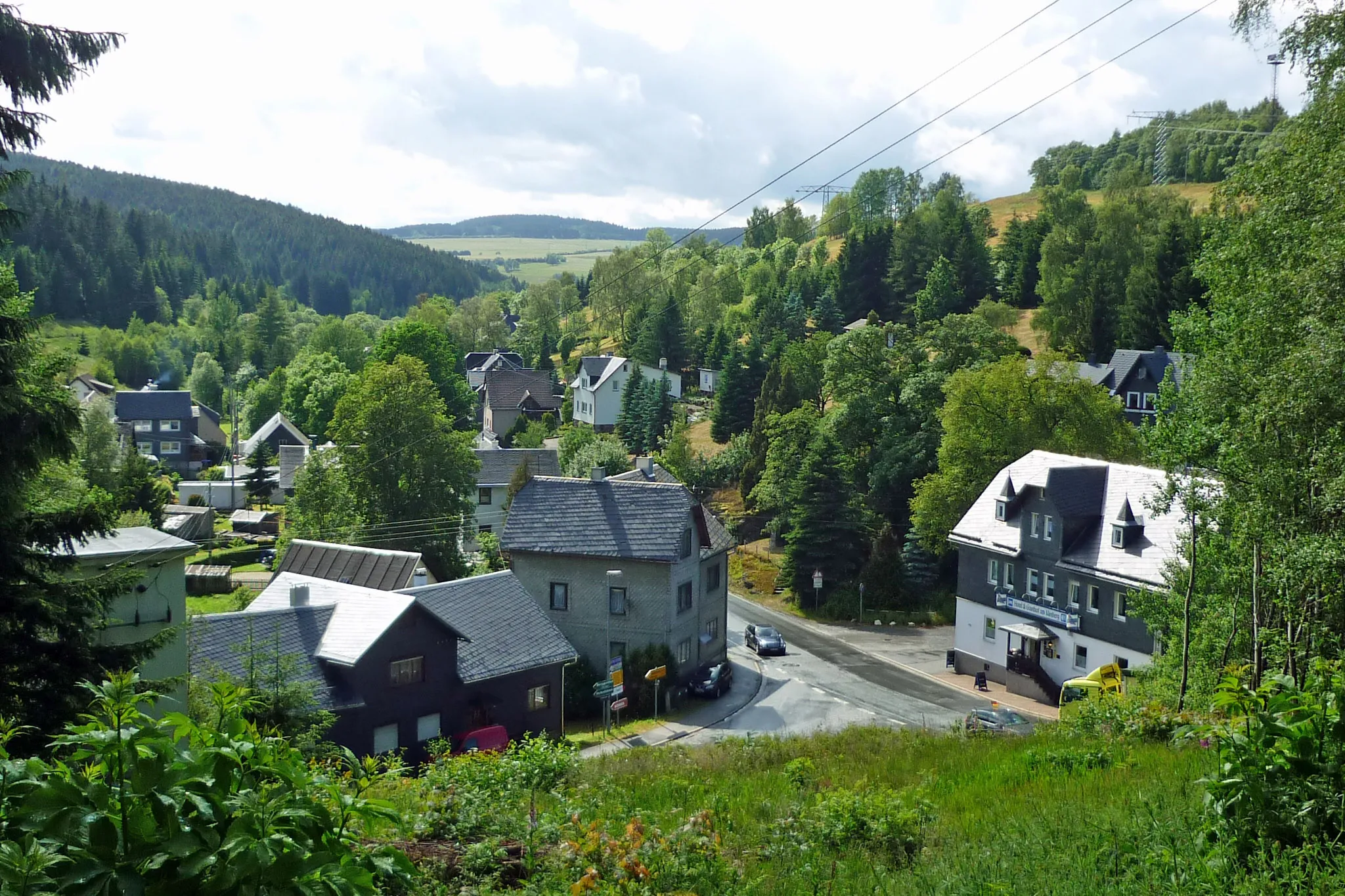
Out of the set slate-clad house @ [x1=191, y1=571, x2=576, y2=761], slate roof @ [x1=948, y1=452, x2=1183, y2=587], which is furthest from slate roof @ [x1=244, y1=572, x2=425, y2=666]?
slate roof @ [x1=948, y1=452, x2=1183, y2=587]

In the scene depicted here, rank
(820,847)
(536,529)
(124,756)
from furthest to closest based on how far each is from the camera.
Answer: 1. (536,529)
2. (820,847)
3. (124,756)

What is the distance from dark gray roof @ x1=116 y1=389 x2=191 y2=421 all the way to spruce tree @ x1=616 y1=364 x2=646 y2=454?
1738 inches

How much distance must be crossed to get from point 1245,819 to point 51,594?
503 inches

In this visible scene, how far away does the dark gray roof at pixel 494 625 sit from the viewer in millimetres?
31414

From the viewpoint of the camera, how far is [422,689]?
29.7 metres

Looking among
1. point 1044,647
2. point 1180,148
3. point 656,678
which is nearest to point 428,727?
point 656,678

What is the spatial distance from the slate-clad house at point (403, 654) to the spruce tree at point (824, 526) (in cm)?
2337

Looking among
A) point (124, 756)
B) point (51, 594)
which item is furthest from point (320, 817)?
point (51, 594)

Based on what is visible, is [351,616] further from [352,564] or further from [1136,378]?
[1136,378]

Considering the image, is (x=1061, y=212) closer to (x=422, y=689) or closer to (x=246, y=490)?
(x=246, y=490)

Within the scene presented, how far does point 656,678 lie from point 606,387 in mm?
61907

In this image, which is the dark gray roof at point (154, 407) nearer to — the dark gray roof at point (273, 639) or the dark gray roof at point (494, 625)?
the dark gray roof at point (494, 625)

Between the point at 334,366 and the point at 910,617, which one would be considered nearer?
the point at 910,617

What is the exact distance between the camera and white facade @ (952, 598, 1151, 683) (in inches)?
1474
